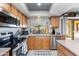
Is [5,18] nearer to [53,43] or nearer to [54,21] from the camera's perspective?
[53,43]

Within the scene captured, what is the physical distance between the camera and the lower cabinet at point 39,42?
24.7 feet

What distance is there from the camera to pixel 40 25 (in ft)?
29.4

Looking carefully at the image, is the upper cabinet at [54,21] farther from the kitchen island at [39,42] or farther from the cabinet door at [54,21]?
the kitchen island at [39,42]

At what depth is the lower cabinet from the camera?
7.54 meters

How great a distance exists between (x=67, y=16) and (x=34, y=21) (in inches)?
86.0

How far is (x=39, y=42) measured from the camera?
7562mm

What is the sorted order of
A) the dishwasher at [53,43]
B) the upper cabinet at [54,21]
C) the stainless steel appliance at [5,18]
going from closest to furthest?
the stainless steel appliance at [5,18]
the dishwasher at [53,43]
the upper cabinet at [54,21]

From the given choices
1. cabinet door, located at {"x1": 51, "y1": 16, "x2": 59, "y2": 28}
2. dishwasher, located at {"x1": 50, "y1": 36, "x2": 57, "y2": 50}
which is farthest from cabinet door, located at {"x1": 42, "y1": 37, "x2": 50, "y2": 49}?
cabinet door, located at {"x1": 51, "y1": 16, "x2": 59, "y2": 28}

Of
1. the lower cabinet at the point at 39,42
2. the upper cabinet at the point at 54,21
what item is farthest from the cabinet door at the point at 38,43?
the upper cabinet at the point at 54,21

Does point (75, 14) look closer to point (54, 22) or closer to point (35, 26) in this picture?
point (54, 22)

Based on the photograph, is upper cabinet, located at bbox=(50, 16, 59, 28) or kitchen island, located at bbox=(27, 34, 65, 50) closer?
kitchen island, located at bbox=(27, 34, 65, 50)

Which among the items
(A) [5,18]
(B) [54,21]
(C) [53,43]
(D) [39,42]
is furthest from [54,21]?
(A) [5,18]

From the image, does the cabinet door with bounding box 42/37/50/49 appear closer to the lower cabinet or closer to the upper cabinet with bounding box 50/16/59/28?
the lower cabinet

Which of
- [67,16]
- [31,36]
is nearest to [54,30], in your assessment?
[67,16]
